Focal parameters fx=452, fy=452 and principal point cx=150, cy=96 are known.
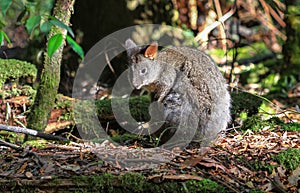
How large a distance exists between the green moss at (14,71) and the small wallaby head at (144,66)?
6.06 ft

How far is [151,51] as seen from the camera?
14.3 feet

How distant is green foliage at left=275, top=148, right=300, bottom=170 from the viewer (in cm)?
354

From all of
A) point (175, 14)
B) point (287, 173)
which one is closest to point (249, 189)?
point (287, 173)

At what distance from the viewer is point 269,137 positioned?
164 inches

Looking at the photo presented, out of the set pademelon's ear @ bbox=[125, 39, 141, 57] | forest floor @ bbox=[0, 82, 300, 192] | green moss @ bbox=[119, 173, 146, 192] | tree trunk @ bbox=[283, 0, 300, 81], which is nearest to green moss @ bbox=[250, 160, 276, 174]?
forest floor @ bbox=[0, 82, 300, 192]

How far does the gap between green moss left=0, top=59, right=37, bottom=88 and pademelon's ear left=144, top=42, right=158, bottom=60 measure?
2005 millimetres

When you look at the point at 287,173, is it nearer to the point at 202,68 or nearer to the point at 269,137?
the point at 269,137

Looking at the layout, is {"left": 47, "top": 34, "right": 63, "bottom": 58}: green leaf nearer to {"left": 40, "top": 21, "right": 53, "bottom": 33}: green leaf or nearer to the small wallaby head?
{"left": 40, "top": 21, "right": 53, "bottom": 33}: green leaf

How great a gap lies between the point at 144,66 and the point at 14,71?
2.02 m

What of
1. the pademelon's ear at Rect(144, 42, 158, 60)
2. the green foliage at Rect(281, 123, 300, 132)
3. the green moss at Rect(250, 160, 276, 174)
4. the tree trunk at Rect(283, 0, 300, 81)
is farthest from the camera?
the tree trunk at Rect(283, 0, 300, 81)

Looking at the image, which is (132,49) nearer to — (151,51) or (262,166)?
Answer: (151,51)

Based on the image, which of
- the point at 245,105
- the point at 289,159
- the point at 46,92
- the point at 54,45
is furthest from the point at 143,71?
the point at 245,105

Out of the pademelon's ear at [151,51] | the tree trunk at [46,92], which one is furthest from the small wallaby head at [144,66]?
the tree trunk at [46,92]

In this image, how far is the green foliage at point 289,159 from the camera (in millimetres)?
3539
